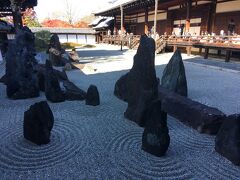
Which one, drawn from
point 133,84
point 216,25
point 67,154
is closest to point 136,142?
point 67,154

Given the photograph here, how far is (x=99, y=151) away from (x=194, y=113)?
7.38 ft

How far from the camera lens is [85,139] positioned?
169 inches

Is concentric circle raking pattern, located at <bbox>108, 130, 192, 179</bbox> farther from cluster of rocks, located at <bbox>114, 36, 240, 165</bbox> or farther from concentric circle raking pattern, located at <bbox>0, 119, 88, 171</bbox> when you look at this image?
concentric circle raking pattern, located at <bbox>0, 119, 88, 171</bbox>

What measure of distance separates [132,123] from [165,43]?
51.3 ft

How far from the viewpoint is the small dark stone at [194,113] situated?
4.59 m

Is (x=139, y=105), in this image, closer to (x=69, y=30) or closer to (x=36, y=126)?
(x=36, y=126)

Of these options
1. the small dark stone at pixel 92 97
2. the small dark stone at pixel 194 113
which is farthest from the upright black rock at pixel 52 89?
the small dark stone at pixel 194 113

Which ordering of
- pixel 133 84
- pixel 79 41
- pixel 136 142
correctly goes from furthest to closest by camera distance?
pixel 79 41
pixel 133 84
pixel 136 142

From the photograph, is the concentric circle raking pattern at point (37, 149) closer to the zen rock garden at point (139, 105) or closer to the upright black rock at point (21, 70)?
the zen rock garden at point (139, 105)

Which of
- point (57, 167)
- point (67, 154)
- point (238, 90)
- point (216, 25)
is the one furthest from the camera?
point (216, 25)

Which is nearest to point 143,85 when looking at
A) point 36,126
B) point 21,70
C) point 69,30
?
point 36,126

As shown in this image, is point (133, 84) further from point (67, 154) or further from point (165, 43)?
point (165, 43)

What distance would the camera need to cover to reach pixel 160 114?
3.68 meters

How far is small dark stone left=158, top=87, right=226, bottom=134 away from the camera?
4586 millimetres
